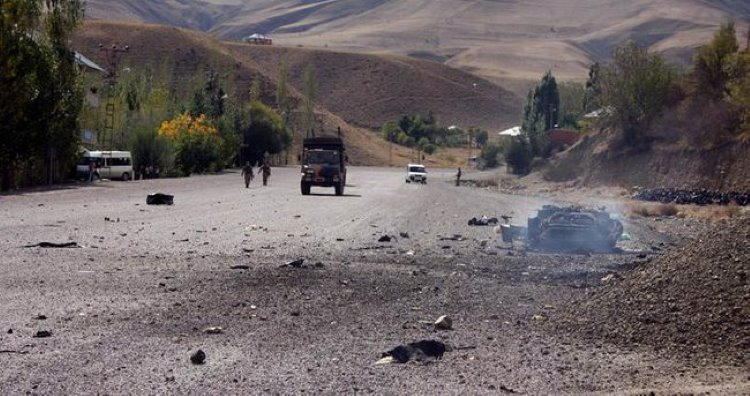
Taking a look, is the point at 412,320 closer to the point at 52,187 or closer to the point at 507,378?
the point at 507,378

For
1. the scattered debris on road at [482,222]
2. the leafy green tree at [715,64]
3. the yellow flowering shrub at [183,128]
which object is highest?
the leafy green tree at [715,64]

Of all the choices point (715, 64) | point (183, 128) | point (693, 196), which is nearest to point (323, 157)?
point (693, 196)

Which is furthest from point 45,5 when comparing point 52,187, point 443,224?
point 443,224

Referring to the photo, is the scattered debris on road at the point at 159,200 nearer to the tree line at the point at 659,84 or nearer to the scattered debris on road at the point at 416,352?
the scattered debris on road at the point at 416,352

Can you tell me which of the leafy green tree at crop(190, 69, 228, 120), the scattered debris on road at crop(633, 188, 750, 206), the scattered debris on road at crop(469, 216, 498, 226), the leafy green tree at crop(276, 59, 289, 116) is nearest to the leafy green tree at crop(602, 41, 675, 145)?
the scattered debris on road at crop(633, 188, 750, 206)

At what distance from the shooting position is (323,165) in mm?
54219

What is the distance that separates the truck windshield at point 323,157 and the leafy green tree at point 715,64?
2870cm

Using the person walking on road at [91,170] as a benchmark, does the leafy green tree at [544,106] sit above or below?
above

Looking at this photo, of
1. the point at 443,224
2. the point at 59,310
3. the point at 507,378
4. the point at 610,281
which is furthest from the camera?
the point at 443,224

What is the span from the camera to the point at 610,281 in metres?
15.9

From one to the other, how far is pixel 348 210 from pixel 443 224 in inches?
285

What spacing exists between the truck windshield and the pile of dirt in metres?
40.7

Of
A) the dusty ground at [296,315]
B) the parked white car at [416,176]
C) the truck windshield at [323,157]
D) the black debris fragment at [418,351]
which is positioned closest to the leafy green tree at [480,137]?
the parked white car at [416,176]

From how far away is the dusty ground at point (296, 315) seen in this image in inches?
377
